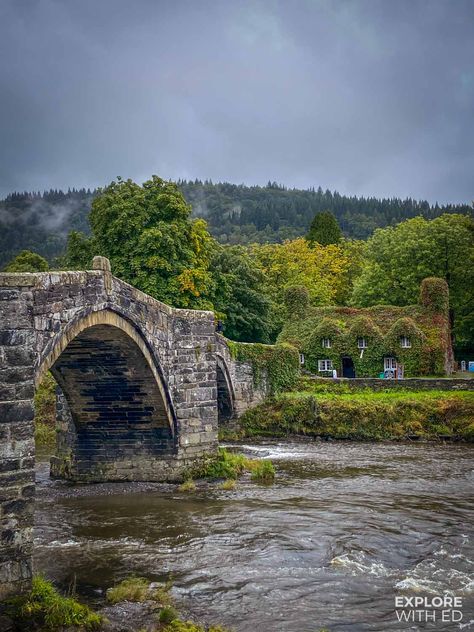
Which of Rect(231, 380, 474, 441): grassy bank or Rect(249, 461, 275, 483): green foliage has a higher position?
Rect(231, 380, 474, 441): grassy bank

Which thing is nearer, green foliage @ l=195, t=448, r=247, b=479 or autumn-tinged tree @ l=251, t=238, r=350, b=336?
green foliage @ l=195, t=448, r=247, b=479

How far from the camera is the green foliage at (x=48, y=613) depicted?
30.7ft

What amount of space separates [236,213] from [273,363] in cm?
10415

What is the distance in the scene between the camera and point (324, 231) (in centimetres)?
7525

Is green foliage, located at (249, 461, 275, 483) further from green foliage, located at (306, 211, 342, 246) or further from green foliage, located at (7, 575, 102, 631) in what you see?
green foliage, located at (306, 211, 342, 246)

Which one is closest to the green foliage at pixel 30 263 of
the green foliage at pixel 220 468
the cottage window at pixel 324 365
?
the cottage window at pixel 324 365

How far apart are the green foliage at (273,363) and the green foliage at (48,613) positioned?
2340 cm

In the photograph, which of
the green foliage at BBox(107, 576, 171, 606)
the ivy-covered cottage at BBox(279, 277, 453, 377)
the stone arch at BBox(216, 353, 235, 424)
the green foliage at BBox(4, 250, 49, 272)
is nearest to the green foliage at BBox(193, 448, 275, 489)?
the green foliage at BBox(107, 576, 171, 606)

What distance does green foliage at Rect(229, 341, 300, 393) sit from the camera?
33.5m

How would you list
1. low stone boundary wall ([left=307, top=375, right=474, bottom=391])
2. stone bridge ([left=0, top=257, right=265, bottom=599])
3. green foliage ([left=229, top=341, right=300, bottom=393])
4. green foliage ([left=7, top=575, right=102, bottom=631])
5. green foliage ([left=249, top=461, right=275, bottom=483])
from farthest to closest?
green foliage ([left=229, top=341, right=300, bottom=393]) < low stone boundary wall ([left=307, top=375, right=474, bottom=391]) < green foliage ([left=249, top=461, right=275, bottom=483]) < stone bridge ([left=0, top=257, right=265, bottom=599]) < green foliage ([left=7, top=575, right=102, bottom=631])

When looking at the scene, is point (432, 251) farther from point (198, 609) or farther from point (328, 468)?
point (198, 609)

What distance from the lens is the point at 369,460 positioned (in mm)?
23797

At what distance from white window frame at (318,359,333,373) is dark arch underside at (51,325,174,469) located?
24.1 metres

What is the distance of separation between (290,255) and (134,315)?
138ft
